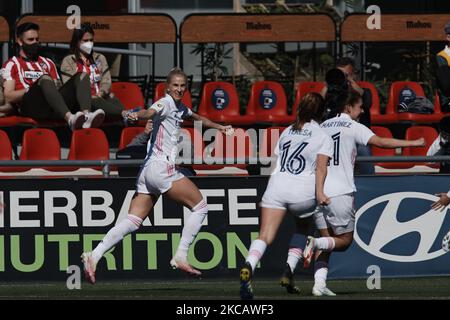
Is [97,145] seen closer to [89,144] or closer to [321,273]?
[89,144]

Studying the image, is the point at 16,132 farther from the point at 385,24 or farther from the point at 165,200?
the point at 385,24

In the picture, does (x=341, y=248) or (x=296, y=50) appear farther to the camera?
(x=296, y=50)

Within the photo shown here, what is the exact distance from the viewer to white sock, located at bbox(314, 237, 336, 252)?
11.0 m

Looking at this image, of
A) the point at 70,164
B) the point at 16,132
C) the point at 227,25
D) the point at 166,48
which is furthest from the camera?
the point at 166,48

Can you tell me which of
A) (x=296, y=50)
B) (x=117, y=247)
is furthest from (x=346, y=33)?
(x=117, y=247)

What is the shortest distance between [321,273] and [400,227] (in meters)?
2.39

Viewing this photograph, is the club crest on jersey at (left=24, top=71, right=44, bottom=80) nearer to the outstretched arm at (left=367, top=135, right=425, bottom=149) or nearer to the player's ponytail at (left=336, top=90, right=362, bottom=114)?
the player's ponytail at (left=336, top=90, right=362, bottom=114)

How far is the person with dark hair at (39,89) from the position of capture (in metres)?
14.9

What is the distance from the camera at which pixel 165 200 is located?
13312mm

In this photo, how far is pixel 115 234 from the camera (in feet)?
38.7

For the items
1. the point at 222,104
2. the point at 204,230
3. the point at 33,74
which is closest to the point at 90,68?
the point at 33,74

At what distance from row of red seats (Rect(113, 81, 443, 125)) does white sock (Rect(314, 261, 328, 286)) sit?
5270 millimetres

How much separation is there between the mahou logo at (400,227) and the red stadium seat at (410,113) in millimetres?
3698

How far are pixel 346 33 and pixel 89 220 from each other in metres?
5.81
